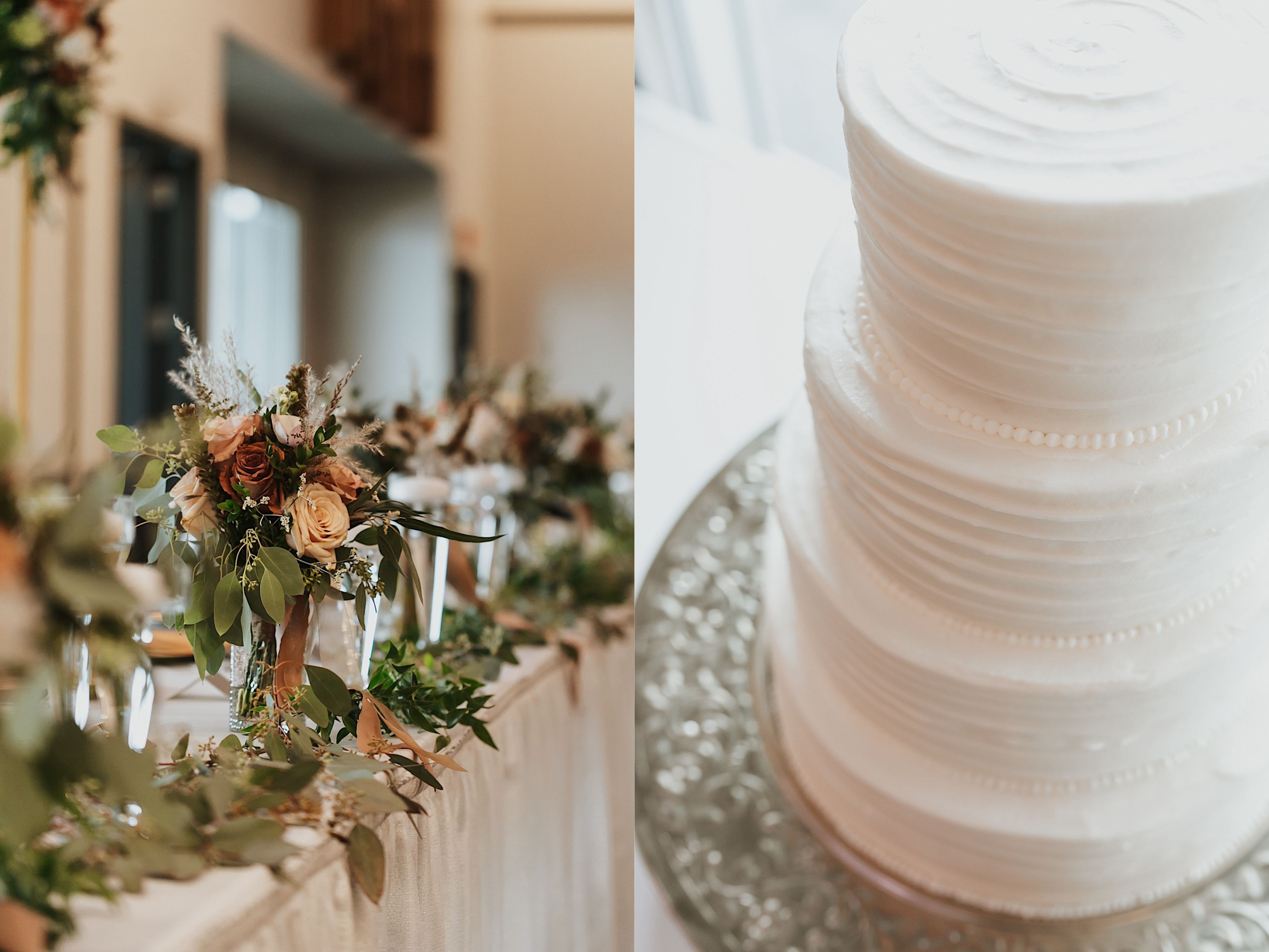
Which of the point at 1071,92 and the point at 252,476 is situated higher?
Answer: the point at 1071,92

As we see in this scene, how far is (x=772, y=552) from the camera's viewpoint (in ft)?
6.88

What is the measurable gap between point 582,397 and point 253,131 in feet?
8.73

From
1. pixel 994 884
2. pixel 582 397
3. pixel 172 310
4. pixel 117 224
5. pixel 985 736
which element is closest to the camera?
pixel 985 736

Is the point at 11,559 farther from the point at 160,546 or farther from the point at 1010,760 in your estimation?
the point at 1010,760

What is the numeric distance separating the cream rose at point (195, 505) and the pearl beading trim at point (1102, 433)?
837mm

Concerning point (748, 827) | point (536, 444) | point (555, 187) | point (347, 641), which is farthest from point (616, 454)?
point (555, 187)

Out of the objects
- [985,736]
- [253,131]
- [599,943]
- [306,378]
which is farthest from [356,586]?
[253,131]

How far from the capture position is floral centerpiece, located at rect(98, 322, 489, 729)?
119 centimetres

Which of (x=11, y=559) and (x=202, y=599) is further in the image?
(x=202, y=599)

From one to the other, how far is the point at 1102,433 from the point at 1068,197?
301mm

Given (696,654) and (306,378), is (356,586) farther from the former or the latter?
(696,654)

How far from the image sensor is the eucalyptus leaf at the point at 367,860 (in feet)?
3.48

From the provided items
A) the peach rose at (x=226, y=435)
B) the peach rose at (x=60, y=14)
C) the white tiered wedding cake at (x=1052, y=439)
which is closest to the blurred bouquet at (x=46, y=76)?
the peach rose at (x=60, y=14)

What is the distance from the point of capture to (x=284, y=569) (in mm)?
1188
